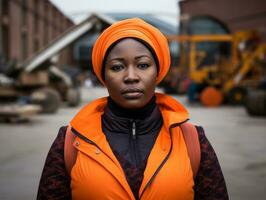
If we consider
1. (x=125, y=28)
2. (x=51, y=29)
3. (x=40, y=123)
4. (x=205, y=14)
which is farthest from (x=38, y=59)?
(x=51, y=29)

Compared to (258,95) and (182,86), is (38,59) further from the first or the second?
(182,86)

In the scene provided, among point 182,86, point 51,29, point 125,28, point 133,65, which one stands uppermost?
point 51,29

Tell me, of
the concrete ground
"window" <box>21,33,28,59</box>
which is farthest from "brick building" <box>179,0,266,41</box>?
the concrete ground

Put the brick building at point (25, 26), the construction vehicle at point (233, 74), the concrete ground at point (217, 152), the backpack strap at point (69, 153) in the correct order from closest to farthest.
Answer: the backpack strap at point (69, 153) < the concrete ground at point (217, 152) < the construction vehicle at point (233, 74) < the brick building at point (25, 26)

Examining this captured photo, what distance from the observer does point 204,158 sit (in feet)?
5.12

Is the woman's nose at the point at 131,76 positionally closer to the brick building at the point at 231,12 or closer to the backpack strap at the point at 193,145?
the backpack strap at the point at 193,145

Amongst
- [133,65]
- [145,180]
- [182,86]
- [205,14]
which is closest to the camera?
[145,180]

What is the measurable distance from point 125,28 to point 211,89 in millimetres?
14099

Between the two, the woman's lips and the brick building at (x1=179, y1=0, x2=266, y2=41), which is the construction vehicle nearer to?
the brick building at (x1=179, y1=0, x2=266, y2=41)

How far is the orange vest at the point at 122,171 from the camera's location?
1438 mm

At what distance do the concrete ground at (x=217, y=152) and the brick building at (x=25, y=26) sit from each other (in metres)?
9.85

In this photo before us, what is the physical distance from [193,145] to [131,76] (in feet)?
1.15

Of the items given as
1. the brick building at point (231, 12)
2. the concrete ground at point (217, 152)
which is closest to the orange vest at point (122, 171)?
the concrete ground at point (217, 152)

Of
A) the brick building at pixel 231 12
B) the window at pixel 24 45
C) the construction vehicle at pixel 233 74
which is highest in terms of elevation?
the brick building at pixel 231 12
